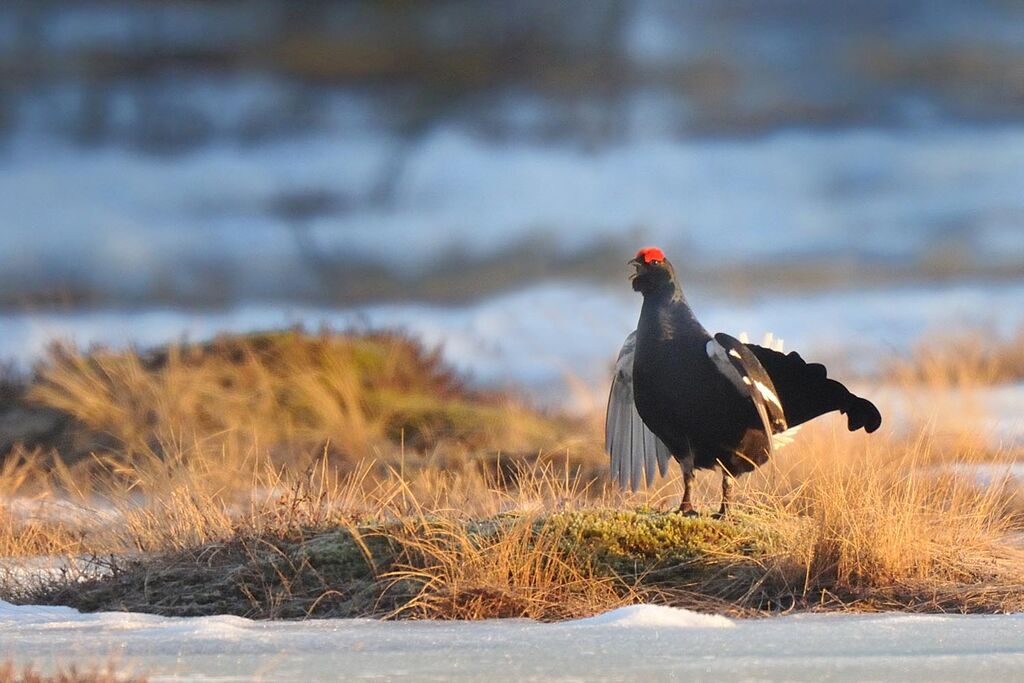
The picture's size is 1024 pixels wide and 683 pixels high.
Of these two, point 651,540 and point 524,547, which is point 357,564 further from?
point 651,540

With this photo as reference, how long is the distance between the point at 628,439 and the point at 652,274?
1236 mm

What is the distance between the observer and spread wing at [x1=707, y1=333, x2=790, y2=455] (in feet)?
25.6

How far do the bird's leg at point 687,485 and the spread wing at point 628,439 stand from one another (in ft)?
1.28

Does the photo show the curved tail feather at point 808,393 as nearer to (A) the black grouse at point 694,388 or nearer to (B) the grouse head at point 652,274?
(A) the black grouse at point 694,388

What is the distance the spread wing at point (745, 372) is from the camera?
779 cm

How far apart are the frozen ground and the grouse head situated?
194 centimetres

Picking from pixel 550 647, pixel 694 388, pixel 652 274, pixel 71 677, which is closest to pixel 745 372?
pixel 694 388

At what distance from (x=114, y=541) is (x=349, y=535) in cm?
157

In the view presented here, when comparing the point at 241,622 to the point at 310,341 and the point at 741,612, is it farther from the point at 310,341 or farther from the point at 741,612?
the point at 310,341

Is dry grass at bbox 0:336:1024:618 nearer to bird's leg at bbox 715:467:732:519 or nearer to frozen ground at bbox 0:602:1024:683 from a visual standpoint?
bird's leg at bbox 715:467:732:519

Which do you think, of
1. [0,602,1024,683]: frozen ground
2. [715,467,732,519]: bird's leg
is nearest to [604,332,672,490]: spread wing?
[715,467,732,519]: bird's leg

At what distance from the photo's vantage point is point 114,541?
8.44 m

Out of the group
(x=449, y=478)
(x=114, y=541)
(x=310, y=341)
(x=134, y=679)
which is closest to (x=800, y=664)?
(x=134, y=679)

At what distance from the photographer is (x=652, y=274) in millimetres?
7898
